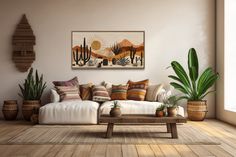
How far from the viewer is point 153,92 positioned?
6.92 meters

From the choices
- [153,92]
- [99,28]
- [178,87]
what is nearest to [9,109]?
[99,28]

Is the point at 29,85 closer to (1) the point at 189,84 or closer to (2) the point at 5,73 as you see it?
(2) the point at 5,73

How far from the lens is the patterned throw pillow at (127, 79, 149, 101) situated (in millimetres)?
6898

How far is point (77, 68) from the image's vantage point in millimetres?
7527

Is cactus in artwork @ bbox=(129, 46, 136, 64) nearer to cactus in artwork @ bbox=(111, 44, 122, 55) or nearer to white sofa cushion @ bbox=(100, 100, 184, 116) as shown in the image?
→ cactus in artwork @ bbox=(111, 44, 122, 55)

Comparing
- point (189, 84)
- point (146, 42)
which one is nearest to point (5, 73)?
point (146, 42)

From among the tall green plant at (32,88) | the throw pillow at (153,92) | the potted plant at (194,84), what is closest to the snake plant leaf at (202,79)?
the potted plant at (194,84)

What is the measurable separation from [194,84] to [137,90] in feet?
4.14

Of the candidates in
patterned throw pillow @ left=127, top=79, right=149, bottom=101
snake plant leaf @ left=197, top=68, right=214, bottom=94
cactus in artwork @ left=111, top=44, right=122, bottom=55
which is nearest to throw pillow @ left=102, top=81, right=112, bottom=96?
patterned throw pillow @ left=127, top=79, right=149, bottom=101

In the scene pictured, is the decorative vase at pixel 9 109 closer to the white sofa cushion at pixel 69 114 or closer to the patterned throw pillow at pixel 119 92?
the white sofa cushion at pixel 69 114

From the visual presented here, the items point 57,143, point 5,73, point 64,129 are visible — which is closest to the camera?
point 57,143

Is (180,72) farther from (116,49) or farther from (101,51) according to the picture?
(101,51)

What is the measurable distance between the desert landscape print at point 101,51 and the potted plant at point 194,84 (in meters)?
1.04

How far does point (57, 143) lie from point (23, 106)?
288 centimetres
